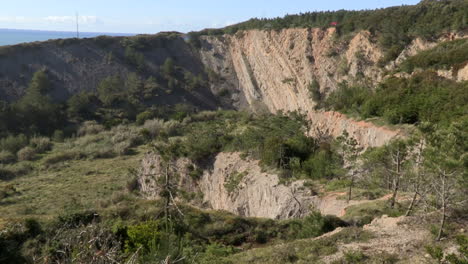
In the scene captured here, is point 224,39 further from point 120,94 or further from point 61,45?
point 61,45

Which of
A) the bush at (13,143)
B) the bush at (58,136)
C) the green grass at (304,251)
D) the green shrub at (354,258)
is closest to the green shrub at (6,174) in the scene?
the bush at (13,143)

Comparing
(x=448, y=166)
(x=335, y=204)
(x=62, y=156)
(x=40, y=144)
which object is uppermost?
(x=448, y=166)

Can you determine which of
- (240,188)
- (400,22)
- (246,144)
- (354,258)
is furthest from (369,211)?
(400,22)

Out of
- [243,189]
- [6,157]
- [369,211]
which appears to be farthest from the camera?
[6,157]

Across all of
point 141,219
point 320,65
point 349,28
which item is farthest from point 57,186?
point 349,28

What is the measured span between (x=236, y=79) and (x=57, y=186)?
3001 cm

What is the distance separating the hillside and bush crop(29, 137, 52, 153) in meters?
0.13

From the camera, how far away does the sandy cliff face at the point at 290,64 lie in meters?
35.3

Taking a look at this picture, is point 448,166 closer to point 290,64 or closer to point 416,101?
point 416,101

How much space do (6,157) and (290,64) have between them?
3012cm

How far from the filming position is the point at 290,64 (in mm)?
42156

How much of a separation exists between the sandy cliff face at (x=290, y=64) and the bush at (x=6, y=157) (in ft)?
86.0

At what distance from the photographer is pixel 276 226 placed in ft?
43.9

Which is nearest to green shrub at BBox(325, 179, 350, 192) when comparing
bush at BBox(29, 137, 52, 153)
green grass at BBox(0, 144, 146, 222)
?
green grass at BBox(0, 144, 146, 222)
